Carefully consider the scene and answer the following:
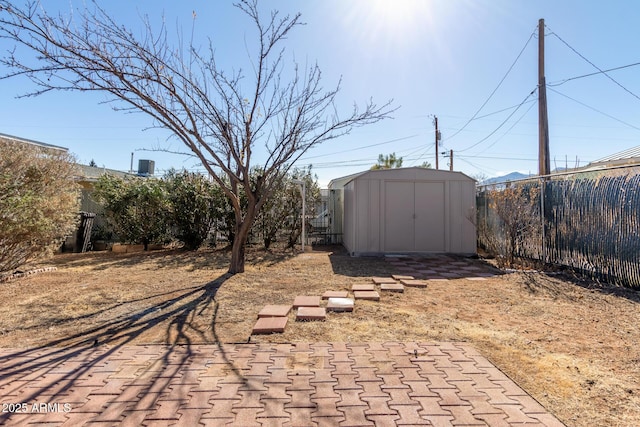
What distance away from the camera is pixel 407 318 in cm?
384

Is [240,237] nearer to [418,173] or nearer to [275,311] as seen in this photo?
[275,311]

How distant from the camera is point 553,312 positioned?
4074mm

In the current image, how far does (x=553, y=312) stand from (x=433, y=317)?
1.58m

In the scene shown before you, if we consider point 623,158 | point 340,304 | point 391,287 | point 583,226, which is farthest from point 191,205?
point 623,158

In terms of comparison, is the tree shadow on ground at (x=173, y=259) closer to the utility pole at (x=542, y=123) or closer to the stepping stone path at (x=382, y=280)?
the stepping stone path at (x=382, y=280)

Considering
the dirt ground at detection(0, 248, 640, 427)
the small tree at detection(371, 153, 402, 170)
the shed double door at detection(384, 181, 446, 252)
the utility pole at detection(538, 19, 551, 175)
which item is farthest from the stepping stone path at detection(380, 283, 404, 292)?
the small tree at detection(371, 153, 402, 170)

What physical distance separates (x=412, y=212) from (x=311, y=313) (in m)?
6.07

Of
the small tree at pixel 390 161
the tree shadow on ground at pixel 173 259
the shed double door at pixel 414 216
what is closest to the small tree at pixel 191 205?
the tree shadow on ground at pixel 173 259

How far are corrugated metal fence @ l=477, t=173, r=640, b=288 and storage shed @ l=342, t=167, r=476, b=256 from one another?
1.18 m

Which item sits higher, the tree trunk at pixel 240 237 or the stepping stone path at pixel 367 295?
the tree trunk at pixel 240 237

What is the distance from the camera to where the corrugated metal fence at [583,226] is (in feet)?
16.9

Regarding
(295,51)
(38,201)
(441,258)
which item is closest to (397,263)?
(441,258)

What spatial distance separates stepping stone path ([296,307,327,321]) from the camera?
12.2 feet

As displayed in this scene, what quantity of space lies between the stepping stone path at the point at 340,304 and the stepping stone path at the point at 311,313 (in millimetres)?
162
